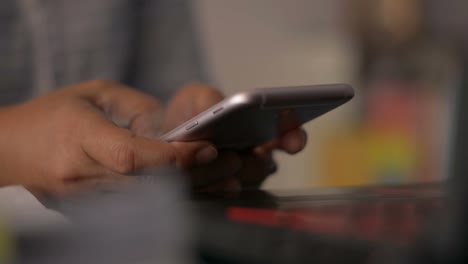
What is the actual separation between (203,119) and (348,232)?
0.56ft

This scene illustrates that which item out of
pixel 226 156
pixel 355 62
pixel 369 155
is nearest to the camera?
pixel 226 156

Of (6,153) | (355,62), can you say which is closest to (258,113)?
(6,153)

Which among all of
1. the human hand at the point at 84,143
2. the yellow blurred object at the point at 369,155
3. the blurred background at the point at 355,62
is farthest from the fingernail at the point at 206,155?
the yellow blurred object at the point at 369,155

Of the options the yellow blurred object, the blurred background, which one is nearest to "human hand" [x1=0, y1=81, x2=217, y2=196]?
the blurred background

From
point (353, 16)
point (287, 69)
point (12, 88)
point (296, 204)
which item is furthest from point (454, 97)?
point (353, 16)

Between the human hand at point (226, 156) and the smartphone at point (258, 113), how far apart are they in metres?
0.02

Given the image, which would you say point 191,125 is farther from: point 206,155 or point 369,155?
point 369,155

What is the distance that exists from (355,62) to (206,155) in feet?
5.01

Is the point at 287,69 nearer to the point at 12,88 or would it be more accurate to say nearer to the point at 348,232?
the point at 12,88

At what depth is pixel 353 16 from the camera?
6.49 ft

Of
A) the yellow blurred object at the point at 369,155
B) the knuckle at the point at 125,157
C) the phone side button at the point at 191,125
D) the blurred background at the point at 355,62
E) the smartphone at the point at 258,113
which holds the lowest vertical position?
the knuckle at the point at 125,157

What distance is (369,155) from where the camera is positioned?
1.79 m

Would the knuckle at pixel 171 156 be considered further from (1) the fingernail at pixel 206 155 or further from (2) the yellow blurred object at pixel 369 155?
(2) the yellow blurred object at pixel 369 155

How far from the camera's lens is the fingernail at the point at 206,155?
477mm
